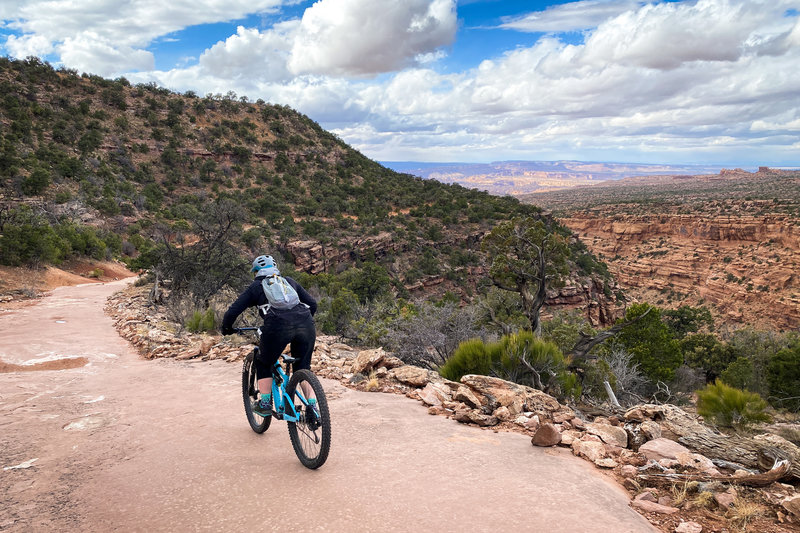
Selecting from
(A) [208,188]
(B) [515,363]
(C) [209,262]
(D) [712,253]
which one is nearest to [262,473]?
(B) [515,363]

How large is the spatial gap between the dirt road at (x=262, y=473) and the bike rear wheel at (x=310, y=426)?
131 millimetres

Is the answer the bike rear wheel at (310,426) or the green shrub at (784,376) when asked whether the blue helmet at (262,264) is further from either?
the green shrub at (784,376)

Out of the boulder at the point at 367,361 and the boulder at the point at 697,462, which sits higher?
the boulder at the point at 697,462

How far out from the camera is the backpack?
3781 millimetres

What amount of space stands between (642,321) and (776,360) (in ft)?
15.1

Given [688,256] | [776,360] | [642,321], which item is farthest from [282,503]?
[688,256]

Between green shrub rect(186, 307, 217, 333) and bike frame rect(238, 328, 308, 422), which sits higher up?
bike frame rect(238, 328, 308, 422)

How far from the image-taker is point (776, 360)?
48.7ft

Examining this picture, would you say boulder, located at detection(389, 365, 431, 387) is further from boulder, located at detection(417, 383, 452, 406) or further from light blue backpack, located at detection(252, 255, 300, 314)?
light blue backpack, located at detection(252, 255, 300, 314)

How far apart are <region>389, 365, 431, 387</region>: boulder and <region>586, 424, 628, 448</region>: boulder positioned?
2.48 m

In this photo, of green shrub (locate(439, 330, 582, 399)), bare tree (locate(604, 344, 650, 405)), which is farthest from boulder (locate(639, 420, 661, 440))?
bare tree (locate(604, 344, 650, 405))

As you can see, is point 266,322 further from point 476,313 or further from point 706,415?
point 476,313

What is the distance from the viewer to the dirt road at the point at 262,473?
114 inches

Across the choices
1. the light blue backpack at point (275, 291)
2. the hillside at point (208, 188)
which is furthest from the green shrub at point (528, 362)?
the hillside at point (208, 188)
